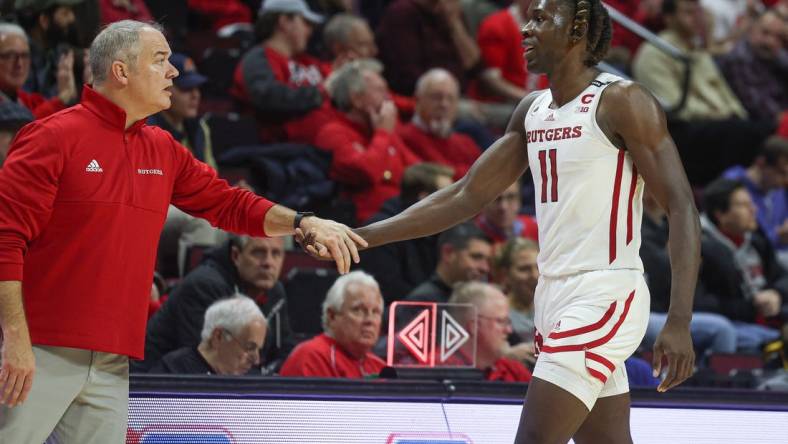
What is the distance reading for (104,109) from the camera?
4.30 m

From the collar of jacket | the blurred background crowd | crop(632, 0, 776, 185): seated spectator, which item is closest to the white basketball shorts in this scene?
the collar of jacket

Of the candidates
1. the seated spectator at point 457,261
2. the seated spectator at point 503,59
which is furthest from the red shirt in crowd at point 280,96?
the seated spectator at point 503,59

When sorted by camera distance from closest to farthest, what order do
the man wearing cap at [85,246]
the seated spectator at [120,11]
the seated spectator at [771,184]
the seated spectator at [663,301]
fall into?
the man wearing cap at [85,246] → the seated spectator at [663,301] → the seated spectator at [120,11] → the seated spectator at [771,184]

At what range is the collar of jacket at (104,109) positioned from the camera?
4301mm

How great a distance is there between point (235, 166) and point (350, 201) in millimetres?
834

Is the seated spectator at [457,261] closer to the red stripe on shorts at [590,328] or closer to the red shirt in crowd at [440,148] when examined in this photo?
the red shirt in crowd at [440,148]

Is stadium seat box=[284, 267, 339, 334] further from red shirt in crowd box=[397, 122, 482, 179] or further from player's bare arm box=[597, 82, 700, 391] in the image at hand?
player's bare arm box=[597, 82, 700, 391]

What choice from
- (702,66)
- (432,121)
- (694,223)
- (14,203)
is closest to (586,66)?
(694,223)

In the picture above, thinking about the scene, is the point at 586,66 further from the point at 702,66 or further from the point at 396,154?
the point at 702,66

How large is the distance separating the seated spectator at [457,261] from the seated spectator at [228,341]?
62.5 inches

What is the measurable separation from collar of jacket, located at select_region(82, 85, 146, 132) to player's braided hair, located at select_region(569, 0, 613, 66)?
1586 millimetres

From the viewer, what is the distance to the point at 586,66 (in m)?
4.54

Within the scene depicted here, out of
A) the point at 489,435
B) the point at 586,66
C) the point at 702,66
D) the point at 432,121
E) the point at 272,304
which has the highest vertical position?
→ the point at 702,66

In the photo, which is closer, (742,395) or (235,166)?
(742,395)
